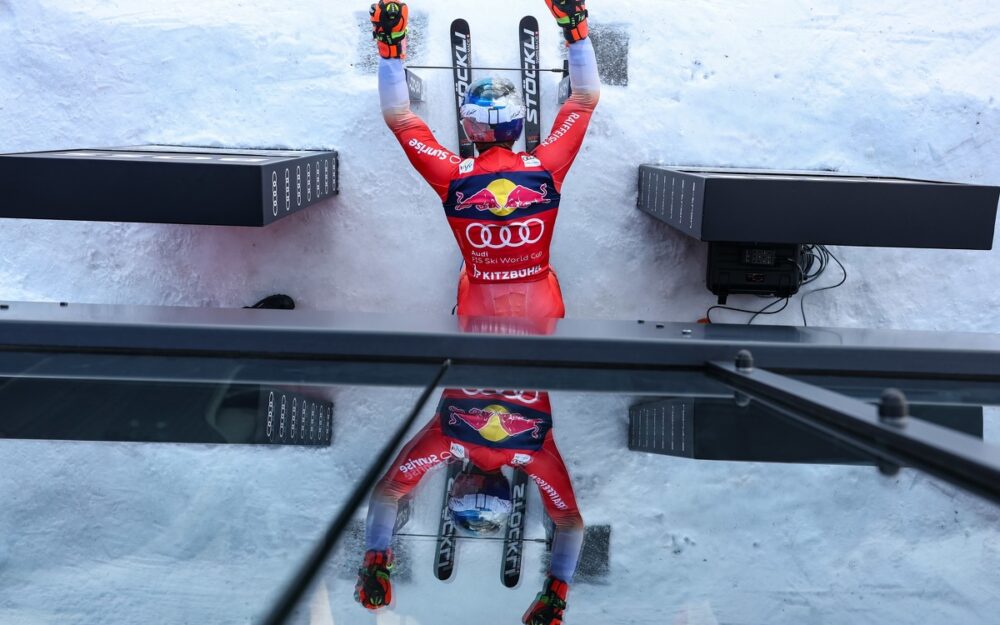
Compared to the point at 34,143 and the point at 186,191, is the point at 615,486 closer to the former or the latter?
the point at 186,191

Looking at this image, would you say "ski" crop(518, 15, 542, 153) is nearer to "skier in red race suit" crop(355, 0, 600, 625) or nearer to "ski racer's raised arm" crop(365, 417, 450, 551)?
"skier in red race suit" crop(355, 0, 600, 625)

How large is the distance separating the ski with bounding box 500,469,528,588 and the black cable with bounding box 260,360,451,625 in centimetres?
12

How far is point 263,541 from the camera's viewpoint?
65cm

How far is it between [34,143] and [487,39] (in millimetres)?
1703

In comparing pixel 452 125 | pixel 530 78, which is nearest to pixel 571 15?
pixel 530 78

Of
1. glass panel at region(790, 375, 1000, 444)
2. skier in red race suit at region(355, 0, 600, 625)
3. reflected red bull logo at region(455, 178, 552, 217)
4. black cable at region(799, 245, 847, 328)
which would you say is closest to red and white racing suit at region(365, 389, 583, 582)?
glass panel at region(790, 375, 1000, 444)

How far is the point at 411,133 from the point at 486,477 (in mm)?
1873

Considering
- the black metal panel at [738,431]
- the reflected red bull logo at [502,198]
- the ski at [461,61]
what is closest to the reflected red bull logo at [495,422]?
the black metal panel at [738,431]

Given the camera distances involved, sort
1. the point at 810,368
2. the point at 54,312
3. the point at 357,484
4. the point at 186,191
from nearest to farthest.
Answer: the point at 357,484
the point at 810,368
the point at 54,312
the point at 186,191

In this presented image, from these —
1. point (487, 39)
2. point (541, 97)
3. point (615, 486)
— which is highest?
point (487, 39)

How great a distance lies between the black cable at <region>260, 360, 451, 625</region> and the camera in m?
0.55

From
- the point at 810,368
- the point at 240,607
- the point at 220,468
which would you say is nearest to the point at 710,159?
the point at 810,368

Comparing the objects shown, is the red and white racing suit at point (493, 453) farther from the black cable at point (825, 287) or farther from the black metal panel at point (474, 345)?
the black cable at point (825, 287)

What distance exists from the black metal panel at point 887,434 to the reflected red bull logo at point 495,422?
281 millimetres
